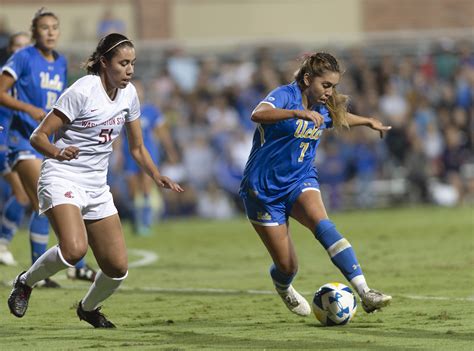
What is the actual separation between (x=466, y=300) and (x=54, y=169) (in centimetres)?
384

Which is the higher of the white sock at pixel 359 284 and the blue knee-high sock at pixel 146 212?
the white sock at pixel 359 284

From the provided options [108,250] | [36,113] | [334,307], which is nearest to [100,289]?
[108,250]

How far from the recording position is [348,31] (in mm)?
32562

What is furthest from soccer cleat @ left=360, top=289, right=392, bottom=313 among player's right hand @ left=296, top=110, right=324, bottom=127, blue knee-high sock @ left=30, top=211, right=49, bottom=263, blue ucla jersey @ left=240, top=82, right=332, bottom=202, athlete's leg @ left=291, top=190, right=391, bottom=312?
blue knee-high sock @ left=30, top=211, right=49, bottom=263

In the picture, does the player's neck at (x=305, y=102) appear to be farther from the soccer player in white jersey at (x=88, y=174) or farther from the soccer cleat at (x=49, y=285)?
the soccer cleat at (x=49, y=285)

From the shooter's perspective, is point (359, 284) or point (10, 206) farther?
point (10, 206)

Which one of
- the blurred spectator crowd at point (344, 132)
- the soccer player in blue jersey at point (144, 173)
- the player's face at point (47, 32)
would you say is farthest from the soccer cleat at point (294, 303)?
the blurred spectator crowd at point (344, 132)

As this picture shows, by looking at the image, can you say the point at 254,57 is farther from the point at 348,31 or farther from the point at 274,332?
the point at 274,332

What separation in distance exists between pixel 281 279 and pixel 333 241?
0.62 m

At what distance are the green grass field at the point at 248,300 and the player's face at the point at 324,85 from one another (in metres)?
1.79

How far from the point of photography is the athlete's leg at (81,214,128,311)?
846cm

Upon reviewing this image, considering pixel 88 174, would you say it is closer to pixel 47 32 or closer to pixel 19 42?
pixel 47 32

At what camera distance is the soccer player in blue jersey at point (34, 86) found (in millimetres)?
11430

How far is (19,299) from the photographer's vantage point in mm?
8570
